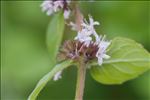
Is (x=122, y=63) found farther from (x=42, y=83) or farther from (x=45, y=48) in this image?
(x=45, y=48)

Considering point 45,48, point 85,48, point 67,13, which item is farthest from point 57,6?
point 45,48

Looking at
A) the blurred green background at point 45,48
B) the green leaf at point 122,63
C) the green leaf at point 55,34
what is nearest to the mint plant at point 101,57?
the green leaf at point 122,63

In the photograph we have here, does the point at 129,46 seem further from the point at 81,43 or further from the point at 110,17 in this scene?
the point at 110,17

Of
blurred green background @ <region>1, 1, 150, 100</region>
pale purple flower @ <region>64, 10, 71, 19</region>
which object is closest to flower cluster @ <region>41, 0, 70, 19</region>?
pale purple flower @ <region>64, 10, 71, 19</region>

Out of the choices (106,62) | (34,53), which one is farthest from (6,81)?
(106,62)

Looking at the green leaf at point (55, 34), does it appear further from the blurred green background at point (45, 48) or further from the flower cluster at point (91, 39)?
the blurred green background at point (45, 48)

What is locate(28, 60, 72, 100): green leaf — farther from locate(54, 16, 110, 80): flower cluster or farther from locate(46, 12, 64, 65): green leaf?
locate(46, 12, 64, 65): green leaf
